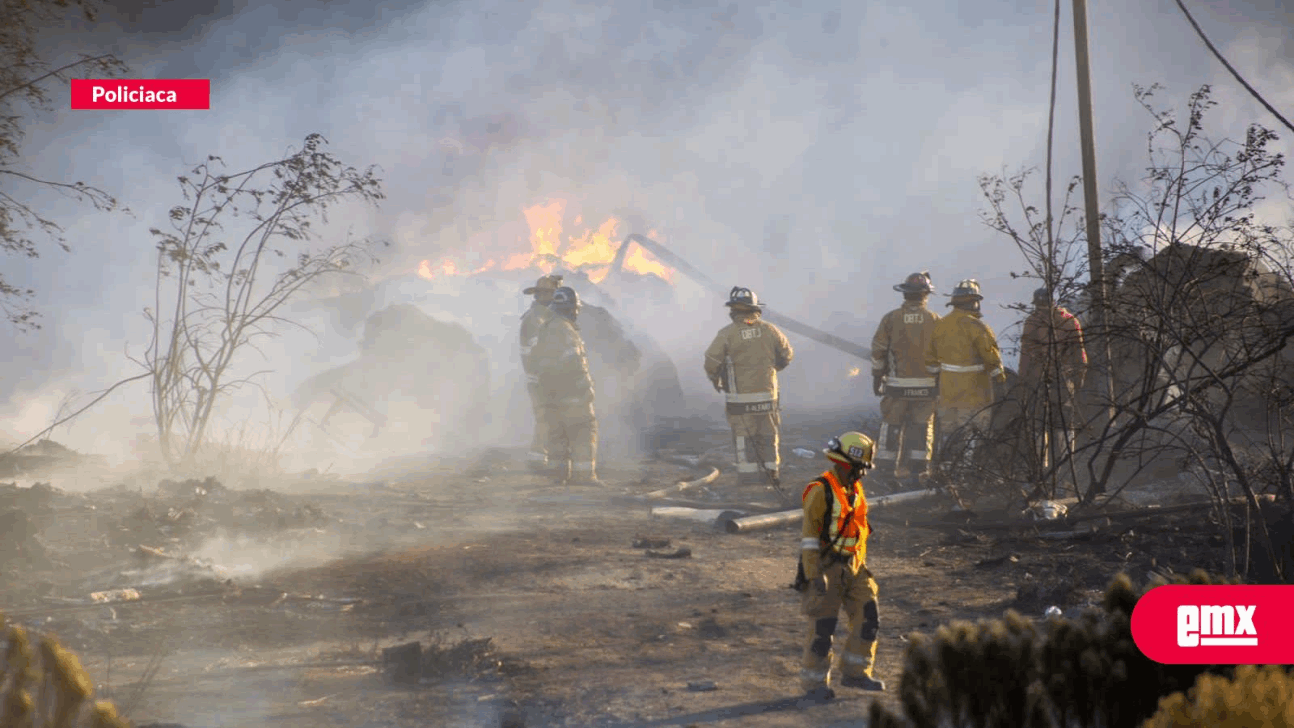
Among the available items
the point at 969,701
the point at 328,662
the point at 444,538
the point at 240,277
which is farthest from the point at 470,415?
the point at 969,701

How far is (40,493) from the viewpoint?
332 inches

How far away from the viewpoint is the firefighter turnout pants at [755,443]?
11.0m

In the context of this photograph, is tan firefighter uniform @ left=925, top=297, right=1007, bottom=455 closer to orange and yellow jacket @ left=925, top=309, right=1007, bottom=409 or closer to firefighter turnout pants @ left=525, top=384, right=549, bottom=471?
orange and yellow jacket @ left=925, top=309, right=1007, bottom=409

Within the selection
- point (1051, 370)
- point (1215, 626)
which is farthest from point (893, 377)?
point (1215, 626)

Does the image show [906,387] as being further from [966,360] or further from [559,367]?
[559,367]

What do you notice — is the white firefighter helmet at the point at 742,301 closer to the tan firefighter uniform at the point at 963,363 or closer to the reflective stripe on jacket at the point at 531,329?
the tan firefighter uniform at the point at 963,363

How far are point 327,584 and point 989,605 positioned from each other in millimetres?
4493

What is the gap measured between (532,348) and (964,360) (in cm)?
508

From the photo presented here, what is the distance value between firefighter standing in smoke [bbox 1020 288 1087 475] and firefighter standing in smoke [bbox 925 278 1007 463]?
360mm

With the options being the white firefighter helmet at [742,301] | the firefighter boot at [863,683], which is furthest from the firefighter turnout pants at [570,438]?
the firefighter boot at [863,683]

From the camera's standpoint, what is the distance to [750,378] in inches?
435

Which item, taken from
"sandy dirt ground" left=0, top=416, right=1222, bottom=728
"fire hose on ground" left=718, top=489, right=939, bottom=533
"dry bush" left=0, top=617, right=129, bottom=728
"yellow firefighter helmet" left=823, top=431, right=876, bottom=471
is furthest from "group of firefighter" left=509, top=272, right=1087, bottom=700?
"dry bush" left=0, top=617, right=129, bottom=728

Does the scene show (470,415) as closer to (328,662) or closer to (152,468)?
(152,468)

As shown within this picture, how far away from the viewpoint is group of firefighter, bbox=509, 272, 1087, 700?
30.3 ft
